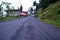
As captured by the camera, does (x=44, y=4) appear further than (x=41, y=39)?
Yes

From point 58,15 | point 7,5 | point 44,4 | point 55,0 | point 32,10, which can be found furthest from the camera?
point 32,10

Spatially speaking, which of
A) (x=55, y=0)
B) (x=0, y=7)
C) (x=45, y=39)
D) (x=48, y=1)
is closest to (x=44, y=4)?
(x=48, y=1)

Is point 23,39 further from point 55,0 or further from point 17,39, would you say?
point 55,0

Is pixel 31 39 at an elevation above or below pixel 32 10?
above

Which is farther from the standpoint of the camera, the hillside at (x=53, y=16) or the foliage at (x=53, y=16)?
the foliage at (x=53, y=16)

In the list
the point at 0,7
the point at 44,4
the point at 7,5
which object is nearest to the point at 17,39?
the point at 44,4

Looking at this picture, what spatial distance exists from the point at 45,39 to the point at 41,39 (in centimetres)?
25

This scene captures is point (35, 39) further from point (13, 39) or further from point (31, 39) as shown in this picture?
point (13, 39)

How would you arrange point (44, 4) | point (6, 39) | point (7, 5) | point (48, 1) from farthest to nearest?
point (7, 5), point (44, 4), point (48, 1), point (6, 39)

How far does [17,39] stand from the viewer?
1044 cm

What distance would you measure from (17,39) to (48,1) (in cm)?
4817

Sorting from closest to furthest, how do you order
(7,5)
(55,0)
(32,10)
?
(55,0) → (7,5) → (32,10)

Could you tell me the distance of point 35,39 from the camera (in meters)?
10.8

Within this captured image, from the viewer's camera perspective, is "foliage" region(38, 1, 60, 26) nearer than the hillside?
No
